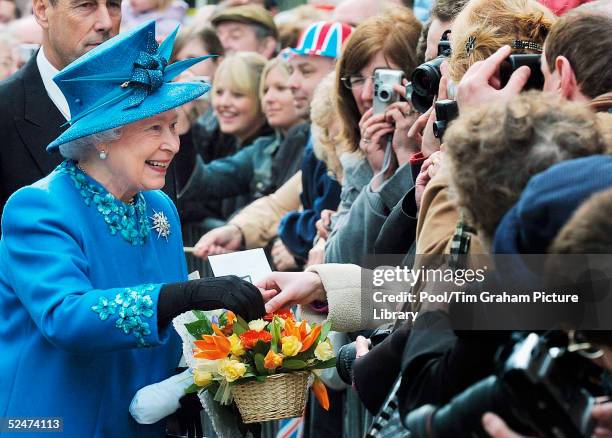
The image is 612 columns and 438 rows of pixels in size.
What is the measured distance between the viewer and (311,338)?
3605mm

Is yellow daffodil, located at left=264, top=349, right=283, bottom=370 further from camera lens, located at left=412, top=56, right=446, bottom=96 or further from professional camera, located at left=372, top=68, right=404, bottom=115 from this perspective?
professional camera, located at left=372, top=68, right=404, bottom=115

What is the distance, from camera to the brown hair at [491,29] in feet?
11.5

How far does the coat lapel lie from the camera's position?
4793mm

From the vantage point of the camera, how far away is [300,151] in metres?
6.83

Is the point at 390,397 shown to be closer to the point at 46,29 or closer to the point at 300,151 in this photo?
the point at 46,29

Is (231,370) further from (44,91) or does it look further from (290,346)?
(44,91)

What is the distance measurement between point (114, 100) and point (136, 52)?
0.18m

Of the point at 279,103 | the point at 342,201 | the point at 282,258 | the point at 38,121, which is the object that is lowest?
the point at 282,258

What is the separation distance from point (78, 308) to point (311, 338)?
2.37 ft

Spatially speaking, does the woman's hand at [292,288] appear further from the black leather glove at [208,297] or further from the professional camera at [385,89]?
the professional camera at [385,89]

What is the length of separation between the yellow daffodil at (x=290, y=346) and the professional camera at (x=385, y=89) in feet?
5.17

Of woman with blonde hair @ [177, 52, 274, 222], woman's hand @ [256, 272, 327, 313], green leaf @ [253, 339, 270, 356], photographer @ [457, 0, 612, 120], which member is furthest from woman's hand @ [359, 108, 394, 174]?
woman with blonde hair @ [177, 52, 274, 222]

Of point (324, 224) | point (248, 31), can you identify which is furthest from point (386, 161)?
point (248, 31)

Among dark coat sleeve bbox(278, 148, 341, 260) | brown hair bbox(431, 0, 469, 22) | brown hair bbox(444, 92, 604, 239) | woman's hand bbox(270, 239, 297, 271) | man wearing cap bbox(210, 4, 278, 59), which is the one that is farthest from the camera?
man wearing cap bbox(210, 4, 278, 59)
